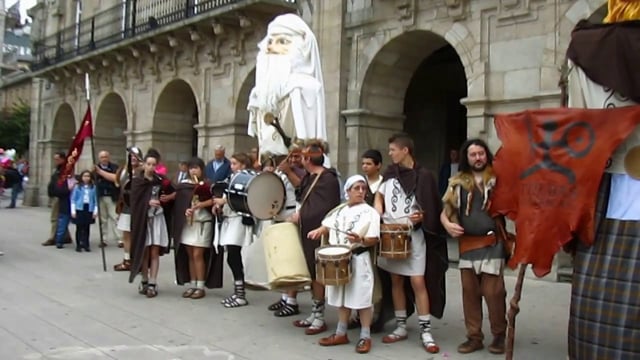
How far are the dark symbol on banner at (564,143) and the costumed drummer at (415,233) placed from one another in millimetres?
1435

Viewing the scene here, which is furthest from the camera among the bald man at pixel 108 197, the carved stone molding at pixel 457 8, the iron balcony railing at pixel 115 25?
the iron balcony railing at pixel 115 25

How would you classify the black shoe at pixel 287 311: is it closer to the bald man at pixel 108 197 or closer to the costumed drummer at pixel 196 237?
the costumed drummer at pixel 196 237

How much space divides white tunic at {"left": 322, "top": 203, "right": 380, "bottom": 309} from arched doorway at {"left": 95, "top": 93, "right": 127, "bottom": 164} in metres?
17.2

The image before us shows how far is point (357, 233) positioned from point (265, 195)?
4.60 feet

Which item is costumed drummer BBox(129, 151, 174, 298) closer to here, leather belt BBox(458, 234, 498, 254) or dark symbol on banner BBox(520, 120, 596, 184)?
leather belt BBox(458, 234, 498, 254)

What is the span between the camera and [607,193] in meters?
4.20

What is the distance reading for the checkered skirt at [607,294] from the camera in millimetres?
3898

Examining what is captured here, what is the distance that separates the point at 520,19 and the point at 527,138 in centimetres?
618

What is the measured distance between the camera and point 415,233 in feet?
19.2

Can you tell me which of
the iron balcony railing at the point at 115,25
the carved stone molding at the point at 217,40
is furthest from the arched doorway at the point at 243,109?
the iron balcony railing at the point at 115,25

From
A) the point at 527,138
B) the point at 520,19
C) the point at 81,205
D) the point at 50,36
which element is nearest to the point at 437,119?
the point at 520,19

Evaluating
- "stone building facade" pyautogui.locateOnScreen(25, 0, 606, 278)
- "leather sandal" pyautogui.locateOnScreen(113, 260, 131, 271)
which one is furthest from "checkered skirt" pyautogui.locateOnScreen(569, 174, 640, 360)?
"leather sandal" pyautogui.locateOnScreen(113, 260, 131, 271)

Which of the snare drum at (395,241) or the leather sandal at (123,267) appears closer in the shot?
the snare drum at (395,241)

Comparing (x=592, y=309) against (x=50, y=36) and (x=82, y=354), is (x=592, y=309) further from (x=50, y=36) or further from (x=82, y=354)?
(x=50, y=36)
